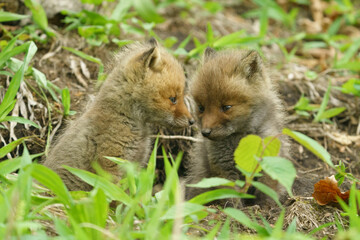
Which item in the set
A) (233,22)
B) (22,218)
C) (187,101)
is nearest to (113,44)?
(187,101)

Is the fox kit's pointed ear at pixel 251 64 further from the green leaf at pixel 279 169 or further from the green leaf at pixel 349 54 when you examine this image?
the green leaf at pixel 349 54

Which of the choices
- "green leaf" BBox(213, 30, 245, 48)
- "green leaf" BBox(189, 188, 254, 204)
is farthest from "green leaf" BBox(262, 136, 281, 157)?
"green leaf" BBox(213, 30, 245, 48)

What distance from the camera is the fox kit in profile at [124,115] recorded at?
182 inches

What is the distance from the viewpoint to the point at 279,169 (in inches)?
125

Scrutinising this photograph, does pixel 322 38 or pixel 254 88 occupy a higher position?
pixel 254 88

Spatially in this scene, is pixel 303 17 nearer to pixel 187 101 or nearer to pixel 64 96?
pixel 187 101

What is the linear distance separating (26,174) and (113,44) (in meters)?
3.93

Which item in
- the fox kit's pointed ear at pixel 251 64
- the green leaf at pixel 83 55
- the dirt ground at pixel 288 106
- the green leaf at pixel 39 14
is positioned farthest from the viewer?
the green leaf at pixel 39 14

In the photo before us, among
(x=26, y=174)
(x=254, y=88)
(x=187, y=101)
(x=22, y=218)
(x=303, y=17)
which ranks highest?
(x=26, y=174)

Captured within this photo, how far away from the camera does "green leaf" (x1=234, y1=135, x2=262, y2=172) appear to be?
3.42 metres

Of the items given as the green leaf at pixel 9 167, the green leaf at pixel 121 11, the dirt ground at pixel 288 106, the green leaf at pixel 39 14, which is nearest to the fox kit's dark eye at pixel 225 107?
the dirt ground at pixel 288 106

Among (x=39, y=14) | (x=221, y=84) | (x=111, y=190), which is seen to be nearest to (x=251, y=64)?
(x=221, y=84)

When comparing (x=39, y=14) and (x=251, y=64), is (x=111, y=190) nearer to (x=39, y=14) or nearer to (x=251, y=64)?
(x=251, y=64)

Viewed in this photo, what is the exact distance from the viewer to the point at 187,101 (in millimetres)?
6191
